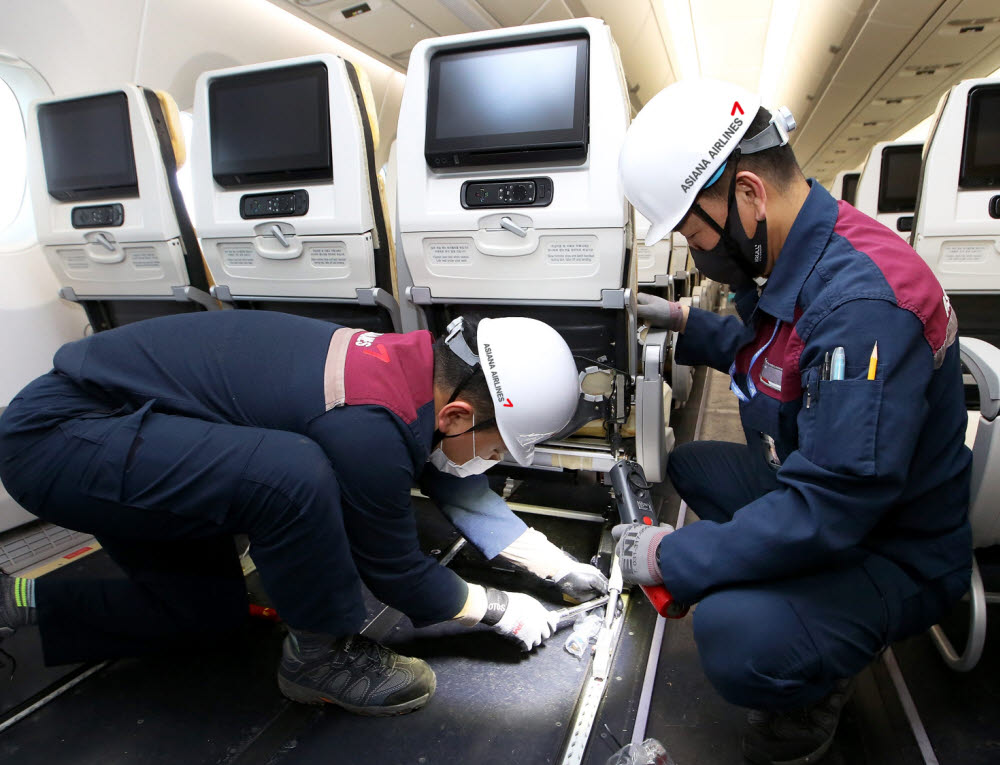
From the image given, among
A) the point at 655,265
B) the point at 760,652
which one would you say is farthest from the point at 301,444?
the point at 655,265

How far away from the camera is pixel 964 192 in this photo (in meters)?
2.93

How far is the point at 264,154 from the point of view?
2586 mm

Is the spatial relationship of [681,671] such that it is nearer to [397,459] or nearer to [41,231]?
[397,459]

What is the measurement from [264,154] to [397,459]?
5.81 ft

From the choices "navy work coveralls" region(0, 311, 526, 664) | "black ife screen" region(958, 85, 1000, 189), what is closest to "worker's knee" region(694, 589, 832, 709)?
"navy work coveralls" region(0, 311, 526, 664)

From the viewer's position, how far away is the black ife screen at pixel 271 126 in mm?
2477

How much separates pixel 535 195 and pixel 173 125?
2.12 meters

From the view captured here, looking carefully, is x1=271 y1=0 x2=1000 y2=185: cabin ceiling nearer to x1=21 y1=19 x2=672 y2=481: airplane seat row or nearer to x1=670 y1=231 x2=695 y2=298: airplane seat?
x1=670 y1=231 x2=695 y2=298: airplane seat

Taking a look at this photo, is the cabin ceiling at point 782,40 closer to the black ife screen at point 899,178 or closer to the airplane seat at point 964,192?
the black ife screen at point 899,178

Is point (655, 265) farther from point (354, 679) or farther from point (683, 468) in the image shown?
point (354, 679)

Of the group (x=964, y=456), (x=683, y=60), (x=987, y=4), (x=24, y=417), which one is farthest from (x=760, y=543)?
(x=683, y=60)

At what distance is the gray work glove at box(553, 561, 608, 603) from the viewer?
2215mm

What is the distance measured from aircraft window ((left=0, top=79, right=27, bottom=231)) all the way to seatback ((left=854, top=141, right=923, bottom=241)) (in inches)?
244

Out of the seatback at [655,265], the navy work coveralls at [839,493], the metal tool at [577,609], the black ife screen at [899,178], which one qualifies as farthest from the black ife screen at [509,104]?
the black ife screen at [899,178]
